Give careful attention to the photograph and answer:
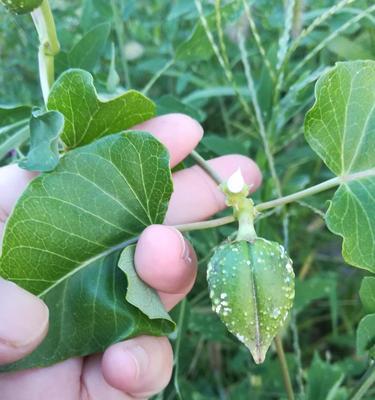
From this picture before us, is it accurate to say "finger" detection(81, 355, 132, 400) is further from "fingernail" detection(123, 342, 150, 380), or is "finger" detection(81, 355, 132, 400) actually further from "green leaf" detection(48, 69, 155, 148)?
"green leaf" detection(48, 69, 155, 148)

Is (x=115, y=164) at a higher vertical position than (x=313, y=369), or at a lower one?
higher

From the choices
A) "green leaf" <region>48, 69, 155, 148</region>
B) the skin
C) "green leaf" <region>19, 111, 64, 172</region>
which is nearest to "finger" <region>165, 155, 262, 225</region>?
the skin

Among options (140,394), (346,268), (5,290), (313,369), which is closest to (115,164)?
(5,290)

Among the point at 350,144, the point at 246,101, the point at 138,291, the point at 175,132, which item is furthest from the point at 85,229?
the point at 246,101

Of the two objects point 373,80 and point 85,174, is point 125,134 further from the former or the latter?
point 373,80

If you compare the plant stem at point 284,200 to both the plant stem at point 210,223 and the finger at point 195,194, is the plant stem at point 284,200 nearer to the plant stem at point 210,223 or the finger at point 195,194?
the plant stem at point 210,223

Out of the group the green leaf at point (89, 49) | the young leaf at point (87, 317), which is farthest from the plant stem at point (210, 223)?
the green leaf at point (89, 49)
